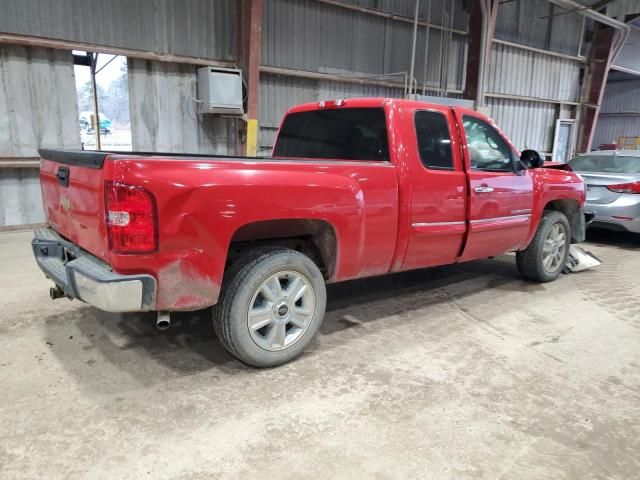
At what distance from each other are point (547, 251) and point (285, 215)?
364 centimetres

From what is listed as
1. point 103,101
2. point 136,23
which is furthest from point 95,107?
point 136,23

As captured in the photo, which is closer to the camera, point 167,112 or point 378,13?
point 167,112

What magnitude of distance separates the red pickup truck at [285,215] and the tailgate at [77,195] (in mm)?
13

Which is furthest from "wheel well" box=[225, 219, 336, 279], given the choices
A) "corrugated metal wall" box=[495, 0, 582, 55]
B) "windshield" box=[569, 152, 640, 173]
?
"corrugated metal wall" box=[495, 0, 582, 55]

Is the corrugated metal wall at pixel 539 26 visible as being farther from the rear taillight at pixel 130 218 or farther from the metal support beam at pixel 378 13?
the rear taillight at pixel 130 218

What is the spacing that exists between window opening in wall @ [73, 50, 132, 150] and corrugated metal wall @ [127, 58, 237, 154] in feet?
0.67

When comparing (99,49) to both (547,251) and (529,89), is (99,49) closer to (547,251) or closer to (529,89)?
(547,251)

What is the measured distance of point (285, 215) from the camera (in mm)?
2893

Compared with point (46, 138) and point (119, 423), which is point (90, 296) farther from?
point (46, 138)

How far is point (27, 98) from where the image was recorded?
7383mm

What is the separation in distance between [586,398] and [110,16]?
27.6 ft

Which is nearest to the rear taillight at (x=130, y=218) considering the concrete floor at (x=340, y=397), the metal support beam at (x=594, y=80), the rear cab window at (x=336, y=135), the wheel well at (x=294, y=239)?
the wheel well at (x=294, y=239)

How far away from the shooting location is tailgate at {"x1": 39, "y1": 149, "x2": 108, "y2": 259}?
2.54 m

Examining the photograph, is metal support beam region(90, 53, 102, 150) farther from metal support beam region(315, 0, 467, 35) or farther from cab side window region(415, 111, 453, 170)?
cab side window region(415, 111, 453, 170)
